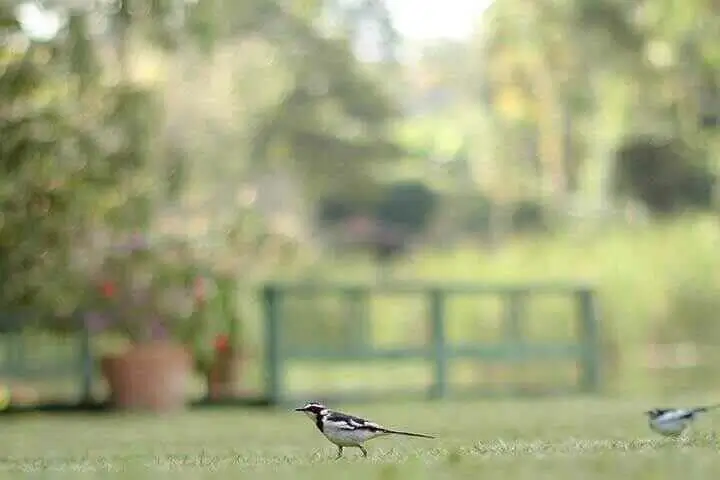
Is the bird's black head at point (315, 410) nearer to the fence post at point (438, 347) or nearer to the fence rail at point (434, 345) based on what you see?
the fence rail at point (434, 345)

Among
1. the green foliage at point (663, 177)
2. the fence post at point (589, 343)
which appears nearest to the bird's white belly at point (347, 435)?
the fence post at point (589, 343)

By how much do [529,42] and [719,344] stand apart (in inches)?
111

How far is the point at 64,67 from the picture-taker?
8.13 metres

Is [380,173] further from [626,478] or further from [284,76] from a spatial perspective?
[626,478]

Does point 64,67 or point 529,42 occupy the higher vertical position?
point 529,42

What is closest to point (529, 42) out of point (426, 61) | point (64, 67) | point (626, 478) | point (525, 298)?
point (426, 61)

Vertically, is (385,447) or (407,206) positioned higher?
(407,206)

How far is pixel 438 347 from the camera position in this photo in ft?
26.8

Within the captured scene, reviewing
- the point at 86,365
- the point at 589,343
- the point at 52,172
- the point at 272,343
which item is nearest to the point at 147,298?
the point at 86,365

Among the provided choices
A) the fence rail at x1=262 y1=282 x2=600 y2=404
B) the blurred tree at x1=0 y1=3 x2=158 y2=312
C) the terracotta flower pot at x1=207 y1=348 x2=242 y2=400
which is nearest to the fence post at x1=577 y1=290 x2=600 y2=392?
the fence rail at x1=262 y1=282 x2=600 y2=404

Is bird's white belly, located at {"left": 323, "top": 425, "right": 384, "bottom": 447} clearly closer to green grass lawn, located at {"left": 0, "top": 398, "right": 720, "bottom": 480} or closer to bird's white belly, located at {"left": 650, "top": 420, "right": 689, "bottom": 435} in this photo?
green grass lawn, located at {"left": 0, "top": 398, "right": 720, "bottom": 480}

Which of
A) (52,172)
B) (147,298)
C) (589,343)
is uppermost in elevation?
(52,172)

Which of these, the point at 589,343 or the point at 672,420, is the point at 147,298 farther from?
the point at 672,420

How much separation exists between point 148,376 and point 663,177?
6378mm
